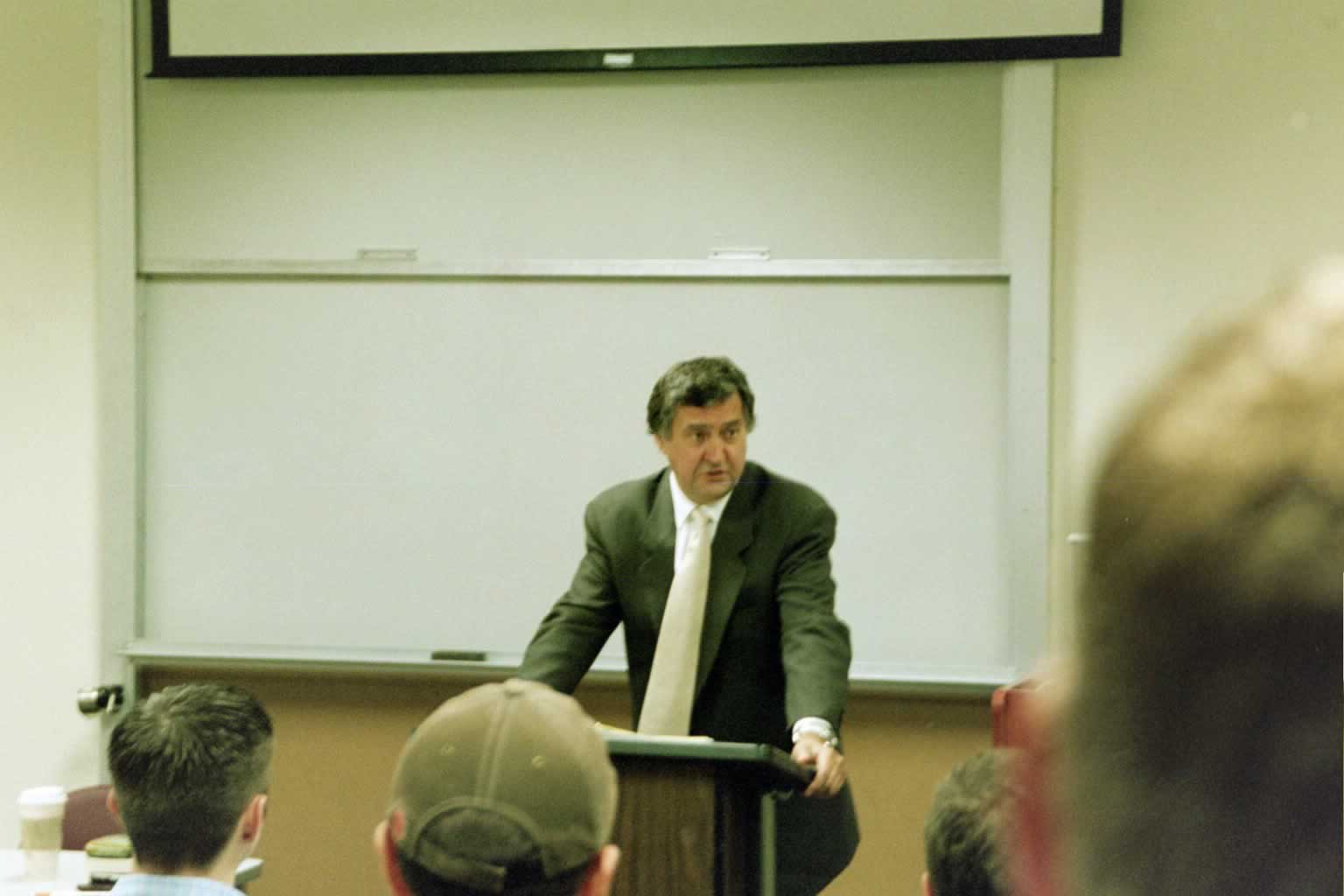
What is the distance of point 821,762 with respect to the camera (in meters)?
2.73

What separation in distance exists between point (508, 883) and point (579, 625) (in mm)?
2015

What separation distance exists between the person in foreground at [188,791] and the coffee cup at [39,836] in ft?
2.86

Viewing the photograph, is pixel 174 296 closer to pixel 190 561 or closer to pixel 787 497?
pixel 190 561

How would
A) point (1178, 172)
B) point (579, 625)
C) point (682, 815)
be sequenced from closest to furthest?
point (682, 815)
point (579, 625)
point (1178, 172)

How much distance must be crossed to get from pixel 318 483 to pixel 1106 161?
2335 millimetres

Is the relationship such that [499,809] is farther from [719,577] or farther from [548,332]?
[548,332]

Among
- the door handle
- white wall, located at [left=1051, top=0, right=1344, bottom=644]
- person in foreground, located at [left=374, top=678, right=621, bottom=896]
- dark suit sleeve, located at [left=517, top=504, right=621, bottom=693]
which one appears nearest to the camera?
person in foreground, located at [left=374, top=678, right=621, bottom=896]

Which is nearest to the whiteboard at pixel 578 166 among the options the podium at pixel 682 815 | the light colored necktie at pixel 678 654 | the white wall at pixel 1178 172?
the white wall at pixel 1178 172

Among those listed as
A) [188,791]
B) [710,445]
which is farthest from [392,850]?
[710,445]

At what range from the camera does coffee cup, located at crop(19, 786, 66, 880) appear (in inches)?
119

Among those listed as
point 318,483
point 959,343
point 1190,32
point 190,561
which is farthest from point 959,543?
point 190,561

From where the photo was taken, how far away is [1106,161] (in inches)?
162

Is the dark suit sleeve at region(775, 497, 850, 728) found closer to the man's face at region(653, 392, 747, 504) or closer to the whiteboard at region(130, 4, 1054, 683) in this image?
the man's face at region(653, 392, 747, 504)

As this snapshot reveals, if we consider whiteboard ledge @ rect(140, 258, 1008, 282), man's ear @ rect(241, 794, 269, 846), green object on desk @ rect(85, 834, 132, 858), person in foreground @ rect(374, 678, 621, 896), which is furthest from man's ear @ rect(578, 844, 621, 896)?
whiteboard ledge @ rect(140, 258, 1008, 282)
